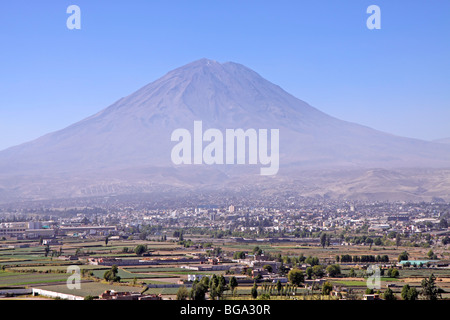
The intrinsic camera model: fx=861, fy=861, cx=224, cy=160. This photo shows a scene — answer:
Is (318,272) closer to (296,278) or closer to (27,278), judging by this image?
(296,278)

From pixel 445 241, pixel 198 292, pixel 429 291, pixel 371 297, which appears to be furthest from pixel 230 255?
pixel 371 297

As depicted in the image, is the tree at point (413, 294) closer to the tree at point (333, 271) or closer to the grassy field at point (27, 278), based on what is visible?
the tree at point (333, 271)

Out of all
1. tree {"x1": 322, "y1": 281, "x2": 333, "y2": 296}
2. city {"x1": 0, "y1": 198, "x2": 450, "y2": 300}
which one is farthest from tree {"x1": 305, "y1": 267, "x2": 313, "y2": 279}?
tree {"x1": 322, "y1": 281, "x2": 333, "y2": 296}

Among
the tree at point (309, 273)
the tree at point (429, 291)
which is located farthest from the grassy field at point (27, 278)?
the tree at point (429, 291)

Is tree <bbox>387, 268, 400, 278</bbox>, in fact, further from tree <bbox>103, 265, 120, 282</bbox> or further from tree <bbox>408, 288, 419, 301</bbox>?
tree <bbox>103, 265, 120, 282</bbox>
